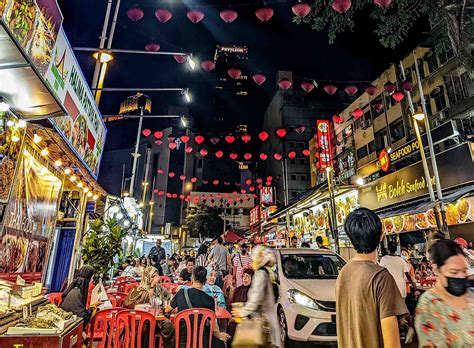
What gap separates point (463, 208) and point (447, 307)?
490 inches

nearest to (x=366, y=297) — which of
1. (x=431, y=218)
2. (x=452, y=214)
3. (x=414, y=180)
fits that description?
(x=431, y=218)

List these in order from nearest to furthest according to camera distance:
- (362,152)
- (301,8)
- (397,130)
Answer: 1. (301,8)
2. (397,130)
3. (362,152)

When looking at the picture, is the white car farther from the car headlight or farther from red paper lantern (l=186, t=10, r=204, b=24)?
red paper lantern (l=186, t=10, r=204, b=24)

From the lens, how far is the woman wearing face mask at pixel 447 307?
2.10 m

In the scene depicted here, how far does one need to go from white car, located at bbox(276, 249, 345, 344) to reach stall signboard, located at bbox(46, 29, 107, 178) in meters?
6.33

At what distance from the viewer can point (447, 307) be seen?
2195mm

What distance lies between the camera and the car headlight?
6.16m

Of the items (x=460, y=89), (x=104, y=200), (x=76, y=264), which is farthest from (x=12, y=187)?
(x=460, y=89)

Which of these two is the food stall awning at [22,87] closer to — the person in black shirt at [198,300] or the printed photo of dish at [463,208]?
the person in black shirt at [198,300]

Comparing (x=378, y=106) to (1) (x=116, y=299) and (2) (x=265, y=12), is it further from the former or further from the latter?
(1) (x=116, y=299)

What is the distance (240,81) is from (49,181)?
86.3m

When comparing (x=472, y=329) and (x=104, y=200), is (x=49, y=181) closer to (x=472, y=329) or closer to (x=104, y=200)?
(x=104, y=200)

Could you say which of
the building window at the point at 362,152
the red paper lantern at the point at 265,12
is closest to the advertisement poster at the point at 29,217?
the red paper lantern at the point at 265,12

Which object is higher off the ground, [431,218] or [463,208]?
[463,208]
